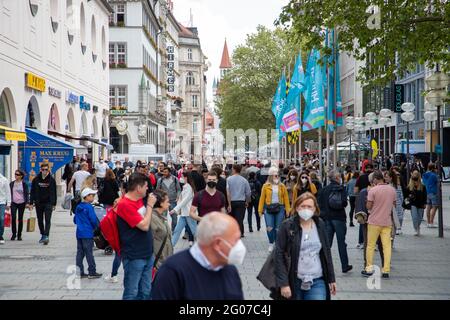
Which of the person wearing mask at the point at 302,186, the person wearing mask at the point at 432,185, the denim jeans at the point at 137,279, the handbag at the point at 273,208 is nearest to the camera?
the denim jeans at the point at 137,279

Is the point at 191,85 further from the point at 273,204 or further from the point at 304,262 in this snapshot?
the point at 304,262

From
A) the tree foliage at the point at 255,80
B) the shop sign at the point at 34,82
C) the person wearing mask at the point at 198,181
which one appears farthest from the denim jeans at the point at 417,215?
the tree foliage at the point at 255,80

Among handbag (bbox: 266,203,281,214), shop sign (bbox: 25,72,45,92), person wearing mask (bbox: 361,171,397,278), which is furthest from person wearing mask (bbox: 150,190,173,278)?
shop sign (bbox: 25,72,45,92)

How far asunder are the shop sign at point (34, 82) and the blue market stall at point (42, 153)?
7.26ft

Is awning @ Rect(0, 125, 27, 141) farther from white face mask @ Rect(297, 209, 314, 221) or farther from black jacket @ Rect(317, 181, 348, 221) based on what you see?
white face mask @ Rect(297, 209, 314, 221)

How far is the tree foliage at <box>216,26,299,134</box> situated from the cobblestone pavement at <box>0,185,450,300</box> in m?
74.8

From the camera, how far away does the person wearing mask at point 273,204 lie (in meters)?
16.6

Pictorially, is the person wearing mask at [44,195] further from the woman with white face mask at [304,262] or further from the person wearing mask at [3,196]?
the woman with white face mask at [304,262]

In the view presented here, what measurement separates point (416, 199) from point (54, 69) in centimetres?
2173

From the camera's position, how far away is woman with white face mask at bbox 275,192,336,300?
7691 mm
